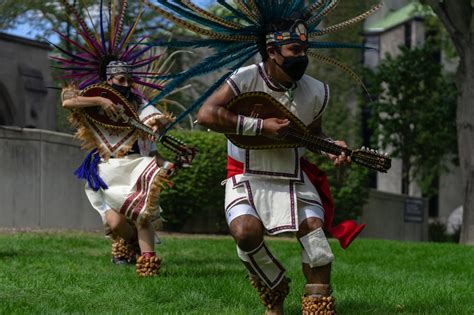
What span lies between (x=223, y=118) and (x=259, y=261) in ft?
3.02

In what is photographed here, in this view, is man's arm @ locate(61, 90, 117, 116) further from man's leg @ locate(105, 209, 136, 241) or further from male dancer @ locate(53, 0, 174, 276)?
man's leg @ locate(105, 209, 136, 241)

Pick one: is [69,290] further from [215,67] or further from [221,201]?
[221,201]

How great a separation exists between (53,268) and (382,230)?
15.2 metres

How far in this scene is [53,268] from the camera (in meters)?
9.11

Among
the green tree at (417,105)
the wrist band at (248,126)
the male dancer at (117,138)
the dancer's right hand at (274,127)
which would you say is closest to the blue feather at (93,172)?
the male dancer at (117,138)

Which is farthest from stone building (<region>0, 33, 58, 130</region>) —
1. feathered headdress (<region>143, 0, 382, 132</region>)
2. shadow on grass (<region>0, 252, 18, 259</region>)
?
feathered headdress (<region>143, 0, 382, 132</region>)

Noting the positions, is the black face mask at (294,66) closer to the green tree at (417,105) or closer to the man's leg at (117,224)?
the man's leg at (117,224)

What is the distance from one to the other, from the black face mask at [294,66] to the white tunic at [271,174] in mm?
160

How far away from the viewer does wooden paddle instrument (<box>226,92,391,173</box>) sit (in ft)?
19.9

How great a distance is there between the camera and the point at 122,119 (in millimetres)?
9188

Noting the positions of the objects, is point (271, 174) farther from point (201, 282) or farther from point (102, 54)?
point (102, 54)

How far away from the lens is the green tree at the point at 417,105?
78.6ft

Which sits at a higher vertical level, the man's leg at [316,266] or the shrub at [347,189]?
the shrub at [347,189]

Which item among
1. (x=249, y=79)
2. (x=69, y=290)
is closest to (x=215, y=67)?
(x=249, y=79)
